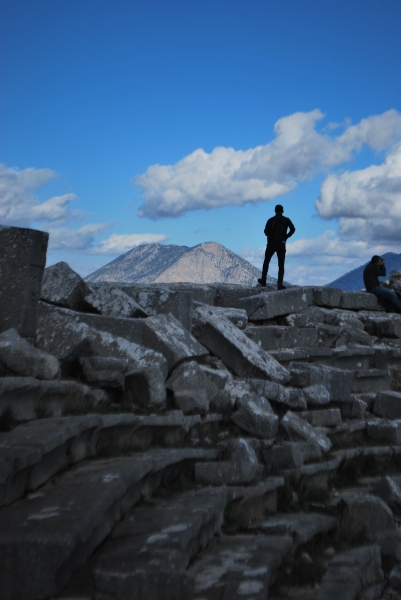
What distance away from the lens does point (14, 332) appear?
5.96 meters

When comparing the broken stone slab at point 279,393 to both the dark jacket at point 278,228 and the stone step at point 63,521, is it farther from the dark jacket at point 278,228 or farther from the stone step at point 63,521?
the dark jacket at point 278,228

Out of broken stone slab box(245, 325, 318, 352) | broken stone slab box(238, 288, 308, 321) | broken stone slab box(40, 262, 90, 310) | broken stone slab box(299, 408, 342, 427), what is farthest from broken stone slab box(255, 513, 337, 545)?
broken stone slab box(238, 288, 308, 321)

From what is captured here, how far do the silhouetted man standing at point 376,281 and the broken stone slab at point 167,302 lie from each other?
7427 millimetres

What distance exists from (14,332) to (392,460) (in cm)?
490

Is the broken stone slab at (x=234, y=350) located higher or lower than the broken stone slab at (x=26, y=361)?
higher

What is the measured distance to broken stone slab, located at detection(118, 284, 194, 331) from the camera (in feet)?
28.2

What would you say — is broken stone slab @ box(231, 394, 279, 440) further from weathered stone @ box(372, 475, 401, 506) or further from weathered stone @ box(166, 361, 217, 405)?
weathered stone @ box(372, 475, 401, 506)

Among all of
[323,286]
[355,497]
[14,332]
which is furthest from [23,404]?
[323,286]

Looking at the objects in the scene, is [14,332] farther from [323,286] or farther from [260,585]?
[323,286]

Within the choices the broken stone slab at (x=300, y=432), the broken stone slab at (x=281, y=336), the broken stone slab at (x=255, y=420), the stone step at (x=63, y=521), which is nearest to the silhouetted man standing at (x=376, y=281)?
the broken stone slab at (x=281, y=336)

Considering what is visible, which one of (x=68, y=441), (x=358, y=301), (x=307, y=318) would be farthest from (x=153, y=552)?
(x=358, y=301)

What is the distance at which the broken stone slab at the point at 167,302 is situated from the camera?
28.2 feet

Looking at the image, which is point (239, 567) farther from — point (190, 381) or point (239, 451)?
point (190, 381)

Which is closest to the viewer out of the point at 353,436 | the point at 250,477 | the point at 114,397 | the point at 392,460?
the point at 250,477
